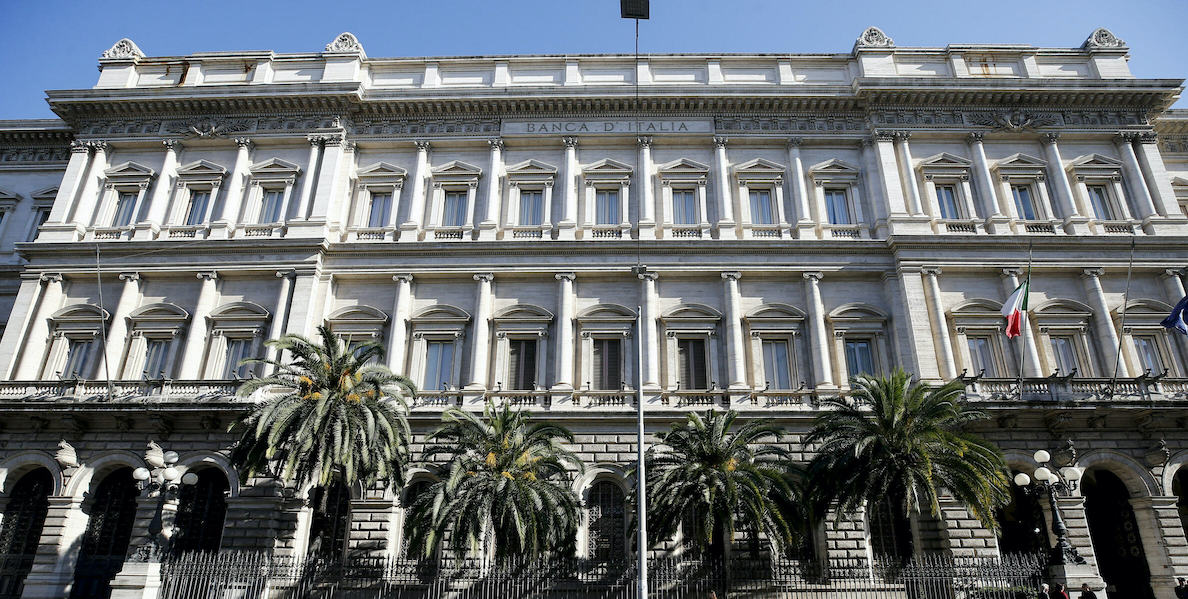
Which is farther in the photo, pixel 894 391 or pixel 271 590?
pixel 271 590

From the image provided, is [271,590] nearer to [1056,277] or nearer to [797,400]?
[797,400]

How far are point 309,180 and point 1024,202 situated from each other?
27088 millimetres

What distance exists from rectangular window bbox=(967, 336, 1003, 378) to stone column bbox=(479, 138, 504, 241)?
17186mm

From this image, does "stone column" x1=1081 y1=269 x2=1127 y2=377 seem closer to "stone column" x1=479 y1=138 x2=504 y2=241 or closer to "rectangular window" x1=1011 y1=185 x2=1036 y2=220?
"rectangular window" x1=1011 y1=185 x2=1036 y2=220

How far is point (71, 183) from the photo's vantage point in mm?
28297

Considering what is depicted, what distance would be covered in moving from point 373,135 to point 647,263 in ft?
40.2

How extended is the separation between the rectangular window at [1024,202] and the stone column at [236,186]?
96.2 feet

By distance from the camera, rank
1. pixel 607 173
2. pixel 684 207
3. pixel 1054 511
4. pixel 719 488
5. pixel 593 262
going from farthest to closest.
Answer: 1. pixel 607 173
2. pixel 684 207
3. pixel 593 262
4. pixel 1054 511
5. pixel 719 488

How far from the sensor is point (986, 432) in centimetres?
2280

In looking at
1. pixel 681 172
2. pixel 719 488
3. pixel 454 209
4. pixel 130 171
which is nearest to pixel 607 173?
pixel 681 172

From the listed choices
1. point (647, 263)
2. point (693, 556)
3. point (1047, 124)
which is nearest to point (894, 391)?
point (693, 556)

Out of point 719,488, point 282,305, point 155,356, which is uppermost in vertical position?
point 282,305

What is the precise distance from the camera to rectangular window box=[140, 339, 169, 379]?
25.5 metres

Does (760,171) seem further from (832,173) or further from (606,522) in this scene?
(606,522)
